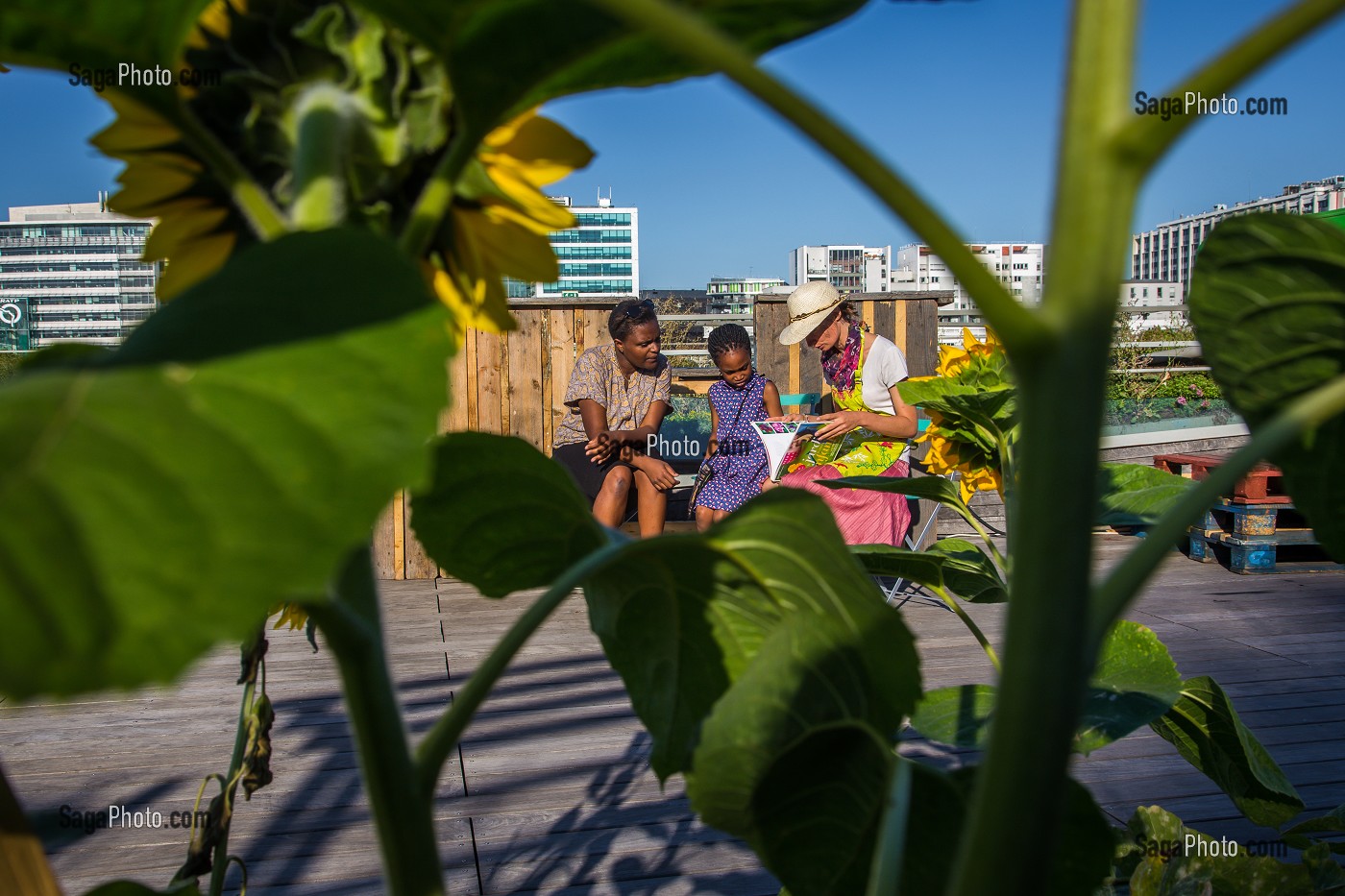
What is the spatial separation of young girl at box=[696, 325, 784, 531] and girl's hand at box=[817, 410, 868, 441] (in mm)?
506

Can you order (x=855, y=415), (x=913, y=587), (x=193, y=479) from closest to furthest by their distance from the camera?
(x=193, y=479)
(x=855, y=415)
(x=913, y=587)

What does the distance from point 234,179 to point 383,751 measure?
0.12 meters

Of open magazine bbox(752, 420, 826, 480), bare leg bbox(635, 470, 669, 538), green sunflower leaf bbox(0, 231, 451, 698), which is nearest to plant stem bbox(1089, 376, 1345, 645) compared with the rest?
green sunflower leaf bbox(0, 231, 451, 698)

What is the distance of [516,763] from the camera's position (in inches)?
99.3

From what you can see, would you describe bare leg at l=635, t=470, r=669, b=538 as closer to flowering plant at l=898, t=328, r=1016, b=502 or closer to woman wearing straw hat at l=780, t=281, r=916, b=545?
Result: woman wearing straw hat at l=780, t=281, r=916, b=545

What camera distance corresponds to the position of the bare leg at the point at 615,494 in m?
3.93

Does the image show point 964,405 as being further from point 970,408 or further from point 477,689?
point 477,689

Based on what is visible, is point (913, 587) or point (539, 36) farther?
point (913, 587)

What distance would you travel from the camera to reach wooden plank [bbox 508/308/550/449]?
4582 millimetres

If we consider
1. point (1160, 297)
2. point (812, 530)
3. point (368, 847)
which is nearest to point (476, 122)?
point (812, 530)

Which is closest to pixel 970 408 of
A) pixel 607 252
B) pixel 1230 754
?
pixel 1230 754

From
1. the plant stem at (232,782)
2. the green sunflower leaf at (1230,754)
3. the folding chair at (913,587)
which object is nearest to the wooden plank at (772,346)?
the folding chair at (913,587)

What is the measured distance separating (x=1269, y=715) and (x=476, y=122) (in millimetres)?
3107

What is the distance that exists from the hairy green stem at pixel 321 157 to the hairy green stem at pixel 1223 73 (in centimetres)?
14
